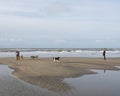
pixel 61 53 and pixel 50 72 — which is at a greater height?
pixel 61 53

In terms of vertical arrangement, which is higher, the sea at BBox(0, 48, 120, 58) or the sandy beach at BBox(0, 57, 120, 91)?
the sea at BBox(0, 48, 120, 58)

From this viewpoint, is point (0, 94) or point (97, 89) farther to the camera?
point (97, 89)

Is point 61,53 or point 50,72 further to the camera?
point 61,53

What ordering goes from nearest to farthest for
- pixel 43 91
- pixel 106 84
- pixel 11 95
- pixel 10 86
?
pixel 11 95 < pixel 43 91 < pixel 10 86 < pixel 106 84

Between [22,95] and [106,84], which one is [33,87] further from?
[106,84]

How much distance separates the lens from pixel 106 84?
18891 millimetres

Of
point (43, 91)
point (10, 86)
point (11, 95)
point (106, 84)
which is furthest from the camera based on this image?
point (106, 84)

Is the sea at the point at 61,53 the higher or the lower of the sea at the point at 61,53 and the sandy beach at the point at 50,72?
the higher

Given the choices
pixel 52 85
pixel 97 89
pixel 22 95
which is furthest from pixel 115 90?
pixel 22 95

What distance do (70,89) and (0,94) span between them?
423 centimetres

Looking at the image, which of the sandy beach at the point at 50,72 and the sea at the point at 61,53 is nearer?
the sandy beach at the point at 50,72

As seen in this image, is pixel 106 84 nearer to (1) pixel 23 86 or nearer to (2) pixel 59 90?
(2) pixel 59 90

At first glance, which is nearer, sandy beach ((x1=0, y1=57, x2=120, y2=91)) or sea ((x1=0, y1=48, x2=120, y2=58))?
sandy beach ((x1=0, y1=57, x2=120, y2=91))

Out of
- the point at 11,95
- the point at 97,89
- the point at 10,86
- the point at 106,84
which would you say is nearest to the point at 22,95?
the point at 11,95
